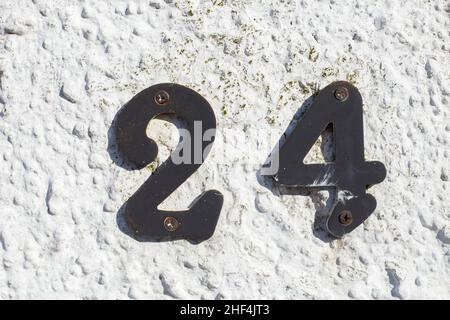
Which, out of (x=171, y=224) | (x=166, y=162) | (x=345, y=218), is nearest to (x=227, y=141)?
(x=166, y=162)

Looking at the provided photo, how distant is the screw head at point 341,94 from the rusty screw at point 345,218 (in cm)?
36

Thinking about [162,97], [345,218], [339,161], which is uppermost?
[162,97]

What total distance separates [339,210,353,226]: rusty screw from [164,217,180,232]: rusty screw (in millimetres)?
519

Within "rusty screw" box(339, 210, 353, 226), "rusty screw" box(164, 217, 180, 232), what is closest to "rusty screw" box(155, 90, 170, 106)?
"rusty screw" box(164, 217, 180, 232)

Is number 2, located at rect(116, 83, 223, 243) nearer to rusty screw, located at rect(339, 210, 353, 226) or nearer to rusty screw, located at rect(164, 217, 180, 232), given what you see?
rusty screw, located at rect(164, 217, 180, 232)

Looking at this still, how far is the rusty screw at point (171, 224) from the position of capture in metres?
2.29

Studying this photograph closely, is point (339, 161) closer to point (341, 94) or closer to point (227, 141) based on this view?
point (341, 94)

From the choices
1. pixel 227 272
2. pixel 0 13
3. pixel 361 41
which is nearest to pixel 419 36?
pixel 361 41

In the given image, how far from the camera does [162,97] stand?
90.2 inches

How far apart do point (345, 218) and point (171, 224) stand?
0.55 metres

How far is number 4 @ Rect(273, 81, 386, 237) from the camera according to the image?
233 cm

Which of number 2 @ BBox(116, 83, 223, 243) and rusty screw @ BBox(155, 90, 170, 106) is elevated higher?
rusty screw @ BBox(155, 90, 170, 106)

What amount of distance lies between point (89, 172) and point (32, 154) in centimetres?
19

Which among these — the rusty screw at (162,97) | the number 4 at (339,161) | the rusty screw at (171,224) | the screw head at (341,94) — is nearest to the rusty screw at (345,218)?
the number 4 at (339,161)
